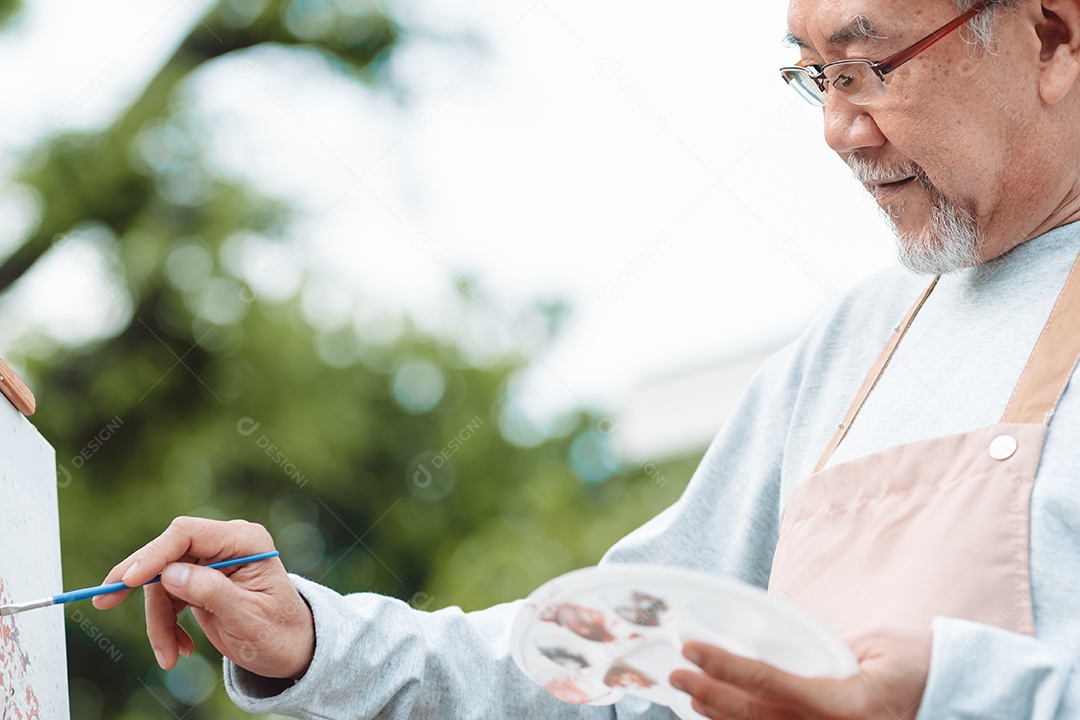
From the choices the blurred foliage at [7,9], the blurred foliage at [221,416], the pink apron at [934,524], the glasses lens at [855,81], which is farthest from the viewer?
the blurred foliage at [221,416]

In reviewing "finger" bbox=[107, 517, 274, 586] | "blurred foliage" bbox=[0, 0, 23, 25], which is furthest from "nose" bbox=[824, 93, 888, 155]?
"blurred foliage" bbox=[0, 0, 23, 25]

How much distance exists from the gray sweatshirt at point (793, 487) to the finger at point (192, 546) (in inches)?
3.4

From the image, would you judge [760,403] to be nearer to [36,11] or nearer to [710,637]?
[710,637]

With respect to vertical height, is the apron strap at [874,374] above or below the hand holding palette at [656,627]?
below

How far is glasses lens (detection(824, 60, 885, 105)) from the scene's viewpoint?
1.42 meters

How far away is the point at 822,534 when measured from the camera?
137 cm

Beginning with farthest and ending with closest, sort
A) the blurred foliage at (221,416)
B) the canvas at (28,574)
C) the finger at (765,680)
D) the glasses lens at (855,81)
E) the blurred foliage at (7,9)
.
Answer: the blurred foliage at (221,416), the blurred foliage at (7,9), the glasses lens at (855,81), the canvas at (28,574), the finger at (765,680)

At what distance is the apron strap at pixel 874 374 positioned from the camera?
149 centimetres

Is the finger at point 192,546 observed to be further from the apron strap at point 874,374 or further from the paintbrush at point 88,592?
the apron strap at point 874,374

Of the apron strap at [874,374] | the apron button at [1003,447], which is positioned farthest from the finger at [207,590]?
the apron button at [1003,447]

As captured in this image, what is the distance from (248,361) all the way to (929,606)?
714 cm

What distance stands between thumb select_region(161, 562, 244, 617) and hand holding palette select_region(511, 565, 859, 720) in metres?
0.37

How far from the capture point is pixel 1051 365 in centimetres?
129

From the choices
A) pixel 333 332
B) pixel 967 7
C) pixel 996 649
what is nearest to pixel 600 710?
pixel 996 649
